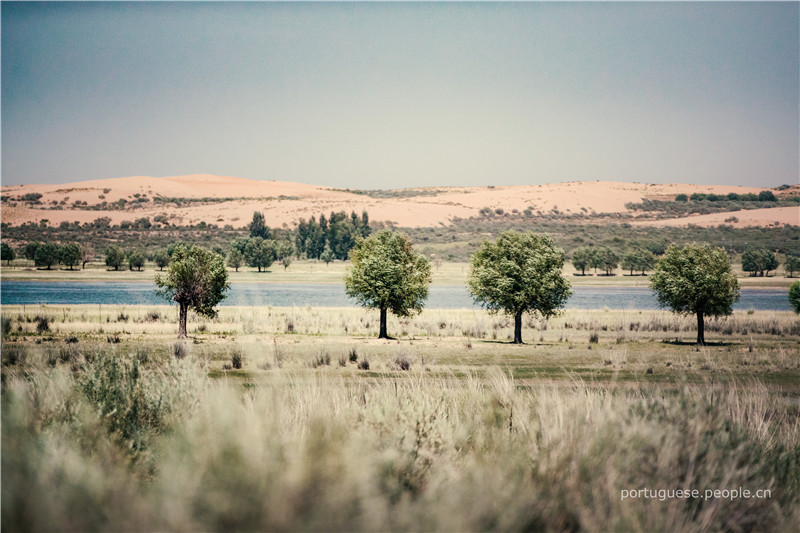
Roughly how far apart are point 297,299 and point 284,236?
269 feet

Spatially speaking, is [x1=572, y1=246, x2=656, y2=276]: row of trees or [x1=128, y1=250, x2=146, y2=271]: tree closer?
[x1=128, y1=250, x2=146, y2=271]: tree

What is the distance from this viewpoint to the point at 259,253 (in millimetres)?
103188

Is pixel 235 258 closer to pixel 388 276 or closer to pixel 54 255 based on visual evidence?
pixel 54 255

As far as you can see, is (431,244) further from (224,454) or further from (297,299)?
(224,454)

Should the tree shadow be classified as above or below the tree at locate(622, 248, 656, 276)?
below

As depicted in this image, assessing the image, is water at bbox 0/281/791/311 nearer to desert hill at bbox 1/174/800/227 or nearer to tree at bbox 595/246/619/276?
tree at bbox 595/246/619/276

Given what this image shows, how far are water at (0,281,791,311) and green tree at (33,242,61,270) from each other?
1994cm

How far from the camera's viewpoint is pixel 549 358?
25.4 m

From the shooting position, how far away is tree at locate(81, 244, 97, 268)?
3799 inches

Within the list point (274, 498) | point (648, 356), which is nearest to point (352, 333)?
point (648, 356)

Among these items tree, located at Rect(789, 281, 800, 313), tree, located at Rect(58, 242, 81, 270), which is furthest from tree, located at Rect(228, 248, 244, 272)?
tree, located at Rect(789, 281, 800, 313)

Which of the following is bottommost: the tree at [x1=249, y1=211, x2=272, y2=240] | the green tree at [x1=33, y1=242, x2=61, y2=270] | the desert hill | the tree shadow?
the tree shadow

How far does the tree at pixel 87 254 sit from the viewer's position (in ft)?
317

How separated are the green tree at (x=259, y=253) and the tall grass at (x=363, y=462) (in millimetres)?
94291
